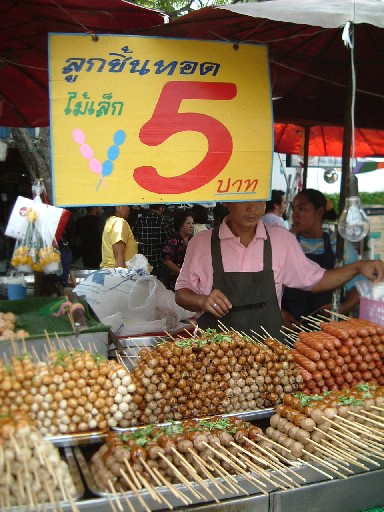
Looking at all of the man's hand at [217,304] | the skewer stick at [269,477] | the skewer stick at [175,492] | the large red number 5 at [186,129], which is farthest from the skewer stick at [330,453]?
the large red number 5 at [186,129]

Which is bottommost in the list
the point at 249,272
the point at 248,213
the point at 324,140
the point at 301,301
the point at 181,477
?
the point at 181,477

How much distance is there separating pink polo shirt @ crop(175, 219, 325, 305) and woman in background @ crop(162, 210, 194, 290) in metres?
3.58

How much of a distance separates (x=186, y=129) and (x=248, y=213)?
907mm

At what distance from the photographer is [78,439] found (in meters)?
2.33

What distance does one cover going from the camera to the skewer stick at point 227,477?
6.72ft

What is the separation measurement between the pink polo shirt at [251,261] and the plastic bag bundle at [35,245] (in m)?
0.99

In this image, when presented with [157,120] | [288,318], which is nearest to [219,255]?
[157,120]

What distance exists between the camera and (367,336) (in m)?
3.03

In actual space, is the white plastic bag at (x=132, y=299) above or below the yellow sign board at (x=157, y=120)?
below

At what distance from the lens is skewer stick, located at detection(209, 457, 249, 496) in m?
2.05

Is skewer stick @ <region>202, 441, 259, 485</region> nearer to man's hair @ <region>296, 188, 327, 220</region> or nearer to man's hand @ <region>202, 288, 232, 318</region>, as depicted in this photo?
man's hand @ <region>202, 288, 232, 318</region>

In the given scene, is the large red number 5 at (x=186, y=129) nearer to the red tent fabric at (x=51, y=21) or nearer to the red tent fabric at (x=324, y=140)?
the red tent fabric at (x=51, y=21)

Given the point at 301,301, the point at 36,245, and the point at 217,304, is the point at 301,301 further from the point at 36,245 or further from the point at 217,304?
the point at 36,245

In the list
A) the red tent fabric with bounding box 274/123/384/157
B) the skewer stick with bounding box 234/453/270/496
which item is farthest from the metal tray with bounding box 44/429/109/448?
the red tent fabric with bounding box 274/123/384/157
